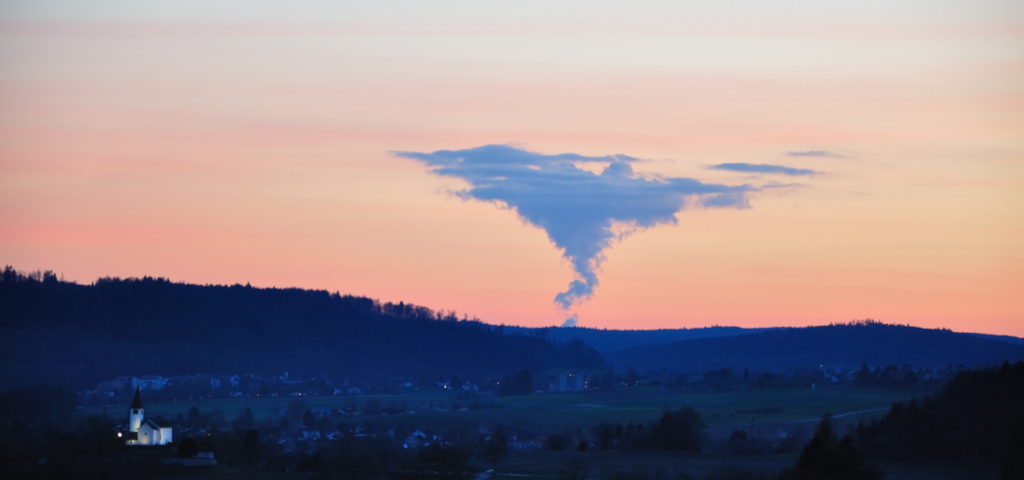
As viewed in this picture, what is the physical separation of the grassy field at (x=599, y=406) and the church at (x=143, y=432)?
1130 inches

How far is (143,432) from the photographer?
100625mm

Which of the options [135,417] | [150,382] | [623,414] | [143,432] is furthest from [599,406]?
[143,432]

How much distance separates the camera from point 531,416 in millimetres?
138500

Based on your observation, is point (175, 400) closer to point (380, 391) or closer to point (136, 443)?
point (380, 391)

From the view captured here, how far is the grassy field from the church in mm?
28711

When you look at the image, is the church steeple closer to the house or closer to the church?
the church

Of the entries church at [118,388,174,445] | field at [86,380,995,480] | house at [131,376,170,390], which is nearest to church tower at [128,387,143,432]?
church at [118,388,174,445]

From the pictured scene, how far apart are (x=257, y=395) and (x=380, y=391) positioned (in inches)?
744

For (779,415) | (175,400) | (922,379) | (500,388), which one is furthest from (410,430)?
(500,388)

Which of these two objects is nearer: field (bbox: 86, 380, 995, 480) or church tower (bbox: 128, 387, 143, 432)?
field (bbox: 86, 380, 995, 480)

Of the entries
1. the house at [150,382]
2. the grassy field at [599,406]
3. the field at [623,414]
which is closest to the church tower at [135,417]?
the field at [623,414]

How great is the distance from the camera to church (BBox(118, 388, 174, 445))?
99875 millimetres

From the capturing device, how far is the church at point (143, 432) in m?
99.9

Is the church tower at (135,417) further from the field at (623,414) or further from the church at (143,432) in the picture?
the field at (623,414)
